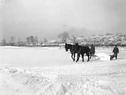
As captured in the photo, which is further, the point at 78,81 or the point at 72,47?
the point at 72,47

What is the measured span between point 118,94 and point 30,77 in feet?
16.0

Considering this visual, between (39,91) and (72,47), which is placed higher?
(72,47)

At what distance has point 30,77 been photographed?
10.5 m

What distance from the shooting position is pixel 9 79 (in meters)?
10.3

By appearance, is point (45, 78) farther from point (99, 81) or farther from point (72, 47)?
point (72, 47)

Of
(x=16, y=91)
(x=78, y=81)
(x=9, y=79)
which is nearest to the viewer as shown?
(x=16, y=91)

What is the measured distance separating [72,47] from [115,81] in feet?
43.0

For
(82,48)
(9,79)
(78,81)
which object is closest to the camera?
(78,81)

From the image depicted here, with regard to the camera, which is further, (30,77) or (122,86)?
(30,77)

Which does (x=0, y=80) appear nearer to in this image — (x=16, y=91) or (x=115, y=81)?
(x=16, y=91)

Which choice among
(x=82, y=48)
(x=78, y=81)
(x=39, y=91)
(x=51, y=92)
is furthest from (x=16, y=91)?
(x=82, y=48)

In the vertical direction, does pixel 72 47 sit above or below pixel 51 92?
above

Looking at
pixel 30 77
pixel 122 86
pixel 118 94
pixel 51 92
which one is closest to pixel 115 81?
pixel 122 86

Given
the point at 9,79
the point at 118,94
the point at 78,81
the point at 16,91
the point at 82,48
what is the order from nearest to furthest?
the point at 118,94 < the point at 16,91 < the point at 78,81 < the point at 9,79 < the point at 82,48
